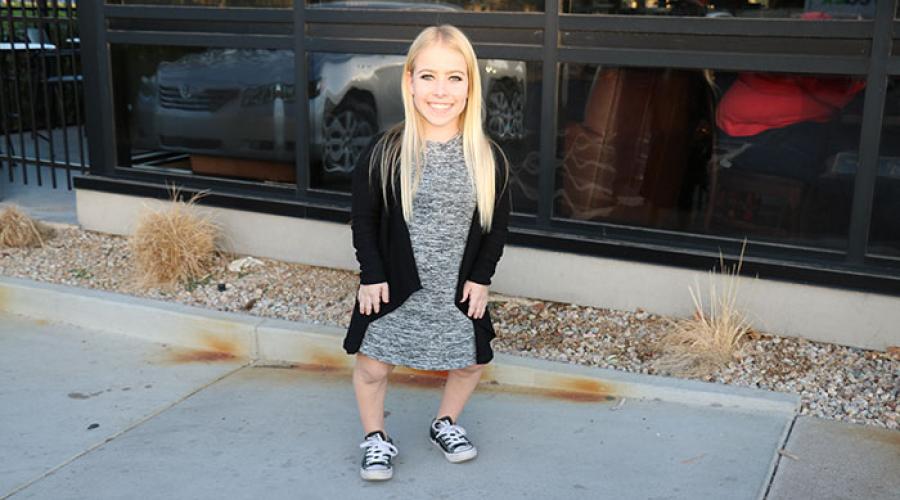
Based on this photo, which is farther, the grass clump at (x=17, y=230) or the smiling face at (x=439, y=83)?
the grass clump at (x=17, y=230)

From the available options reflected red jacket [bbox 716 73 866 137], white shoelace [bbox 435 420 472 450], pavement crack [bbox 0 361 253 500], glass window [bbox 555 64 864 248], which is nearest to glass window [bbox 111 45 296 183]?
pavement crack [bbox 0 361 253 500]

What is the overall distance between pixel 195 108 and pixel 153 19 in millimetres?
599

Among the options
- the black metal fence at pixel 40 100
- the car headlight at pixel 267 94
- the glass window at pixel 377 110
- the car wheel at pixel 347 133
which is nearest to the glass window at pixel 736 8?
the glass window at pixel 377 110

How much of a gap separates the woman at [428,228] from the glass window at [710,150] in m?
1.68

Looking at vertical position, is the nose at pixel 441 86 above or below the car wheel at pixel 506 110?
above

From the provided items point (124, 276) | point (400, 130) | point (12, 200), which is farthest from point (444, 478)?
point (12, 200)

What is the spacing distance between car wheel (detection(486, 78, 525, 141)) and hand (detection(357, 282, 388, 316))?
2.08 meters

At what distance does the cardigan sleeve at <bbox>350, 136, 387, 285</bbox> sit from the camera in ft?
11.6

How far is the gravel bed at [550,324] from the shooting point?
431 cm

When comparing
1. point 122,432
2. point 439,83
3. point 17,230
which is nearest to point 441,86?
point 439,83

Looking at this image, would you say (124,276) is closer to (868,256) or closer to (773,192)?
(773,192)

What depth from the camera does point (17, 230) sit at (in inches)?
251

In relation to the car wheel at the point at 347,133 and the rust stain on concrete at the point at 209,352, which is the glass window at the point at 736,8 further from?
the rust stain on concrete at the point at 209,352

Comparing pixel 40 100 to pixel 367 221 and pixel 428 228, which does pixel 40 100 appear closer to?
pixel 367 221
